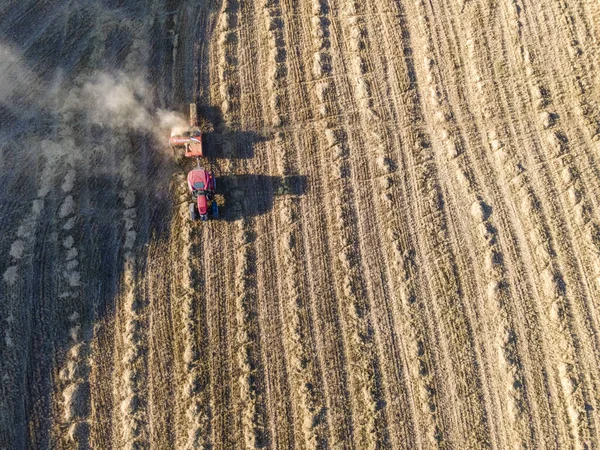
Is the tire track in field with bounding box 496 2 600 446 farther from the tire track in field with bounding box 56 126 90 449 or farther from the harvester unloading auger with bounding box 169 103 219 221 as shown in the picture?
the tire track in field with bounding box 56 126 90 449

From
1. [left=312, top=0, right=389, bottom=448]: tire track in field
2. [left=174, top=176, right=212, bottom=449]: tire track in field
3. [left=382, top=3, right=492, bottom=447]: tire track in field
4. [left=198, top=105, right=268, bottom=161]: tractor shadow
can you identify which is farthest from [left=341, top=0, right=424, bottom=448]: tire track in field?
[left=174, top=176, right=212, bottom=449]: tire track in field

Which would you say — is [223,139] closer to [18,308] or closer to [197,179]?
[197,179]

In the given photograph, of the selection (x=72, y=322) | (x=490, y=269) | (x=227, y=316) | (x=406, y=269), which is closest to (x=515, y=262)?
(x=490, y=269)

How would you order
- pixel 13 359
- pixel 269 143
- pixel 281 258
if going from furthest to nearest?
pixel 269 143
pixel 281 258
pixel 13 359

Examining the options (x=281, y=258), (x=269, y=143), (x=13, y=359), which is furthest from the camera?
(x=269, y=143)

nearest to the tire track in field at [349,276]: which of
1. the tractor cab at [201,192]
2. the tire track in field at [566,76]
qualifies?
the tractor cab at [201,192]

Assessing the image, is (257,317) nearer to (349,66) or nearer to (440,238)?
(440,238)

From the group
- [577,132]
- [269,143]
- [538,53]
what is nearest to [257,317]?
[269,143]
